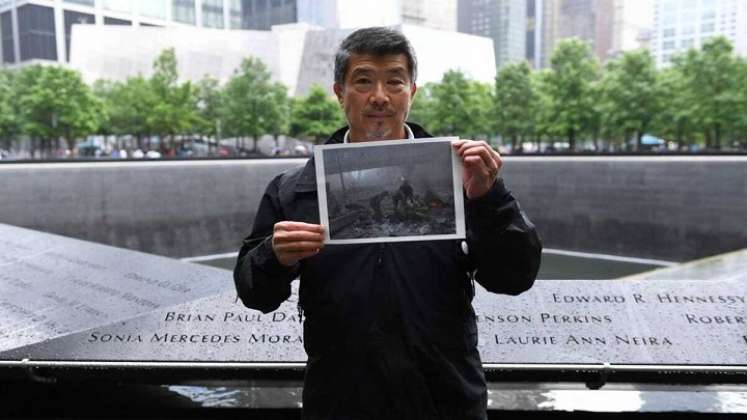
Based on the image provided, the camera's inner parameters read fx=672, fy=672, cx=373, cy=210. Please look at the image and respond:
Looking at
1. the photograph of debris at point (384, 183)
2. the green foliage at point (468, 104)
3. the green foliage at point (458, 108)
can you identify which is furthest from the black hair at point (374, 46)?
the green foliage at point (458, 108)

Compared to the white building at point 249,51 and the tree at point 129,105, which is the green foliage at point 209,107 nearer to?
the tree at point 129,105

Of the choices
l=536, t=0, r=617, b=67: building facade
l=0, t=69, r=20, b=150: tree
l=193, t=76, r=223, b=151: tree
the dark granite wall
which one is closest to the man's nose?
the dark granite wall

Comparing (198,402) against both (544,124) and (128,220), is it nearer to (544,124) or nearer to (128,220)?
(128,220)

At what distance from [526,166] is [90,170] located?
38.3 ft

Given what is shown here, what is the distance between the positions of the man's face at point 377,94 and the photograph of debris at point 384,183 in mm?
92

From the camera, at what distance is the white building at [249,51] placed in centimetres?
4488

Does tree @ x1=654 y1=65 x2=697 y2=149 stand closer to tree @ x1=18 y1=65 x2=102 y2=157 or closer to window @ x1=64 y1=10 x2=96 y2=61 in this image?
tree @ x1=18 y1=65 x2=102 y2=157

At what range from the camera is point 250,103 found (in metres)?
40.0

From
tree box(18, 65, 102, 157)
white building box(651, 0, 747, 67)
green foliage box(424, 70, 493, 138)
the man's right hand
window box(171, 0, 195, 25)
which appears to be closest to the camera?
the man's right hand

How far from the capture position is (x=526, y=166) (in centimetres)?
1905

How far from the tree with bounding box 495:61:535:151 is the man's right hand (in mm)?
36158

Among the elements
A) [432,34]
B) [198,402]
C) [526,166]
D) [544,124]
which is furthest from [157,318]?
[432,34]

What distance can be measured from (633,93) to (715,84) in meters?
Answer: 3.41

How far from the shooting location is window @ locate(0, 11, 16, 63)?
2762 cm
